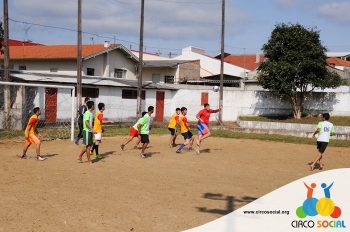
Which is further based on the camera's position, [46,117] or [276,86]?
[276,86]

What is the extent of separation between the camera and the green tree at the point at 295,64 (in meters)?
27.5

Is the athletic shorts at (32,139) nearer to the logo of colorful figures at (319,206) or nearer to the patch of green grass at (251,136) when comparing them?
the patch of green grass at (251,136)

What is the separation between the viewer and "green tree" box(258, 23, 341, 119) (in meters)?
27.5

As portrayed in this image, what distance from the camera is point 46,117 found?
917 inches

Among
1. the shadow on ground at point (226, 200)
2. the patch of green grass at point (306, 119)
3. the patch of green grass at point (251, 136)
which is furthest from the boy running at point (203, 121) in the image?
the patch of green grass at point (306, 119)

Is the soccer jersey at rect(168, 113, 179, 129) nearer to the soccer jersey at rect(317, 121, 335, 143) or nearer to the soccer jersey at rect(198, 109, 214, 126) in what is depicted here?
the soccer jersey at rect(198, 109, 214, 126)

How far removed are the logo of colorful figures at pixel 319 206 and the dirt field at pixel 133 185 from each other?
2.31 m

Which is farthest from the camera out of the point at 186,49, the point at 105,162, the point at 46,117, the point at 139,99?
the point at 186,49

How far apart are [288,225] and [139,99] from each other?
2143 centimetres

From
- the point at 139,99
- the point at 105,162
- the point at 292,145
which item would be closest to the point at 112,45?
the point at 139,99

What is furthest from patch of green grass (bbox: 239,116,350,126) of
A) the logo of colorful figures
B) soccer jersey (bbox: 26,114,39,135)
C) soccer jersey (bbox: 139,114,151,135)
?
the logo of colorful figures

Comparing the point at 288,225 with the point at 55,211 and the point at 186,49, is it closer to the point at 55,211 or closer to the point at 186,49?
the point at 55,211

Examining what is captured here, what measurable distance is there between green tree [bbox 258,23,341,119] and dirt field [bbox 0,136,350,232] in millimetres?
12689

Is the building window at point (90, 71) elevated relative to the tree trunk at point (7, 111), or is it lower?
elevated
